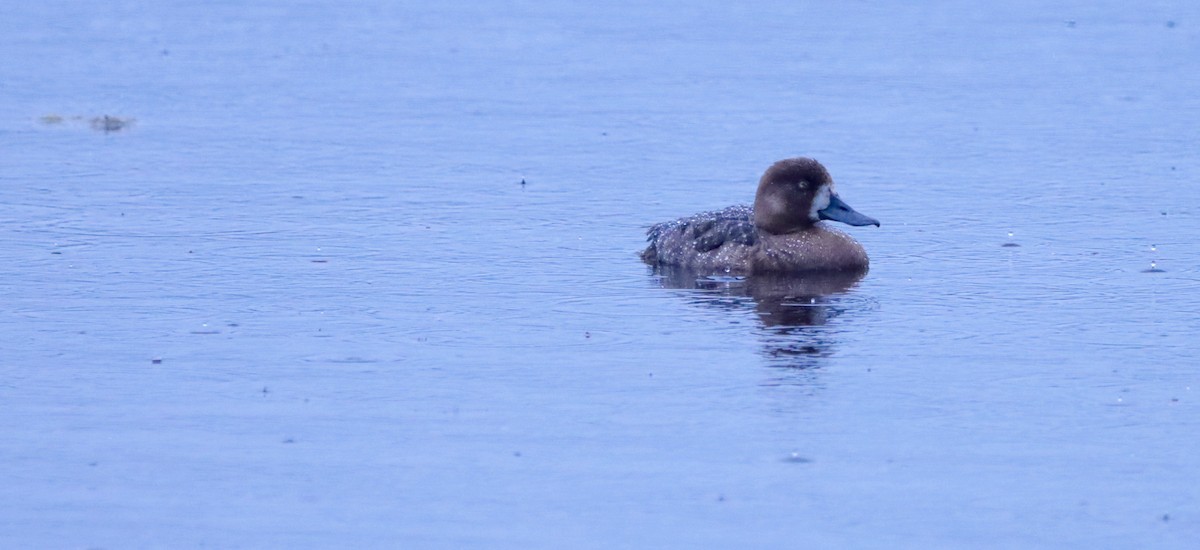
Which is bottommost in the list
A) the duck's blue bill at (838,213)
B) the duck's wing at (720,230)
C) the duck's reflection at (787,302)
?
the duck's reflection at (787,302)

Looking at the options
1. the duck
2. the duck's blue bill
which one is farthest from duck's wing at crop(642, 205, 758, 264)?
the duck's blue bill

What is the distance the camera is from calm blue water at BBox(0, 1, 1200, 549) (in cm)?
662

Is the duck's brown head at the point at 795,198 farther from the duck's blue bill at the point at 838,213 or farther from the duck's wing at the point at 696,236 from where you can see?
the duck's wing at the point at 696,236

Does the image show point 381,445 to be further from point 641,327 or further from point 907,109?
point 907,109

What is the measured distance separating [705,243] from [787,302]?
1.02 meters

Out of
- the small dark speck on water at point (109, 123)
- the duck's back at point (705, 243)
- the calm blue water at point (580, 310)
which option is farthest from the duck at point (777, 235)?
the small dark speck on water at point (109, 123)

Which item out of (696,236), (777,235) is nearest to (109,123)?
(696,236)

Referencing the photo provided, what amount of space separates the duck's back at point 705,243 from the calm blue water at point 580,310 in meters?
0.24

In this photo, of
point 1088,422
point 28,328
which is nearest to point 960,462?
point 1088,422

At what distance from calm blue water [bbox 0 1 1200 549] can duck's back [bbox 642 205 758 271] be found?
0.24 meters

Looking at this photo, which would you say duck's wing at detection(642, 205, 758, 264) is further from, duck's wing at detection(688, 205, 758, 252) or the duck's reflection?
the duck's reflection

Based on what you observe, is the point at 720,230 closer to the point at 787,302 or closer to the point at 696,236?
the point at 696,236

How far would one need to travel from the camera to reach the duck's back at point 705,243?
10.7 meters

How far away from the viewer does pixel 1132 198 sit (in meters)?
12.3
